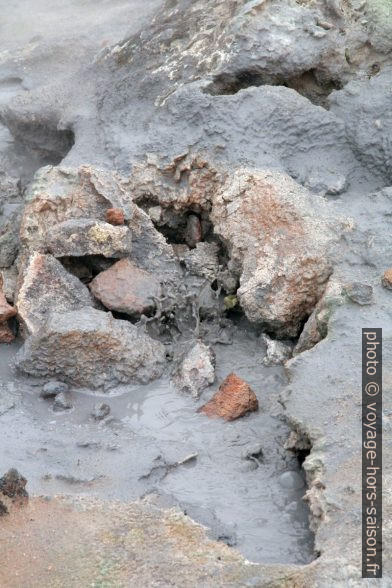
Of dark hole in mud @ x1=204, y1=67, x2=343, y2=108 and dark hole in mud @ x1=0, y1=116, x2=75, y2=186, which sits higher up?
dark hole in mud @ x1=204, y1=67, x2=343, y2=108

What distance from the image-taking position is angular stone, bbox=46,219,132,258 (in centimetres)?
416

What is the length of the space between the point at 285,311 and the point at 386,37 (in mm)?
1741

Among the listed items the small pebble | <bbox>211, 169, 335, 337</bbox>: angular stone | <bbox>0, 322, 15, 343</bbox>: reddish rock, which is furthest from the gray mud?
<bbox>211, 169, 335, 337</bbox>: angular stone

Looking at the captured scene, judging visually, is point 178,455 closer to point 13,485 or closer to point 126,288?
point 13,485

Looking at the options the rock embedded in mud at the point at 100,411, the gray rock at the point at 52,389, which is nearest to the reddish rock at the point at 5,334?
the gray rock at the point at 52,389

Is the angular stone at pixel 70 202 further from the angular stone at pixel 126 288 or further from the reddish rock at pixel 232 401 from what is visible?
the reddish rock at pixel 232 401

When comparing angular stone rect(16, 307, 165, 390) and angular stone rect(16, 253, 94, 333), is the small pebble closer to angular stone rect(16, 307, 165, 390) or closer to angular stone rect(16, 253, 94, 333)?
angular stone rect(16, 307, 165, 390)

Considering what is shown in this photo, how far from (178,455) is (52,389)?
25.6 inches

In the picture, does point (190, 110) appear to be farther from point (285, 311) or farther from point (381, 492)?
point (381, 492)

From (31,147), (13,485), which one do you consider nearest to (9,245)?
(31,147)

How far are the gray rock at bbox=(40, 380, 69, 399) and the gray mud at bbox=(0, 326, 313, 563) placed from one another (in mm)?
34

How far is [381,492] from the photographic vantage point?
2.88 meters

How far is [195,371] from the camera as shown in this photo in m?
3.87

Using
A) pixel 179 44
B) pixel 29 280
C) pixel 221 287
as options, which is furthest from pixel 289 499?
pixel 179 44
